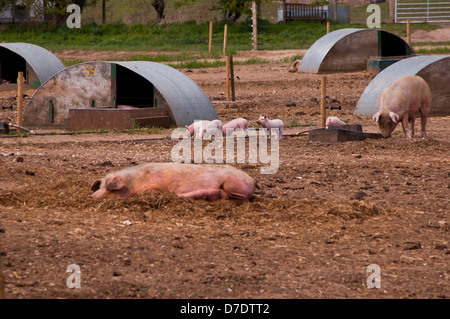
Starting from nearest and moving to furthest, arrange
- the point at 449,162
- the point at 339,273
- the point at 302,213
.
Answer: the point at 339,273, the point at 302,213, the point at 449,162

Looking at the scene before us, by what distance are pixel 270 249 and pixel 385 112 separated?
7.29 meters

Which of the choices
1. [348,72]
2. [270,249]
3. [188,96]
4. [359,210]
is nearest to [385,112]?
[188,96]

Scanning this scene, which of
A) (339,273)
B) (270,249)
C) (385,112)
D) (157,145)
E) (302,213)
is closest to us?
(339,273)

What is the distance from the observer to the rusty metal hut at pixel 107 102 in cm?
1340

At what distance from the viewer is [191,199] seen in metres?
6.64

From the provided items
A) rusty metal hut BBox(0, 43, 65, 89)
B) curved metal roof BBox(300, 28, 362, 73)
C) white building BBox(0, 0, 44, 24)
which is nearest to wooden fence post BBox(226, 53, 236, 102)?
rusty metal hut BBox(0, 43, 65, 89)

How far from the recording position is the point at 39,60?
2075 centimetres

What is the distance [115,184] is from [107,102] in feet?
25.6

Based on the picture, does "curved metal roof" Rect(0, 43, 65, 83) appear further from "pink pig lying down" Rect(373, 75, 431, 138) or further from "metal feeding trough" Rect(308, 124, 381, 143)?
"pink pig lying down" Rect(373, 75, 431, 138)

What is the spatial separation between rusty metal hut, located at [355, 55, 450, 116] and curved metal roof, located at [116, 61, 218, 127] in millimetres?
3680

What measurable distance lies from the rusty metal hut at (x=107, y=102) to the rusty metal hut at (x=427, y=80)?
3.65 m

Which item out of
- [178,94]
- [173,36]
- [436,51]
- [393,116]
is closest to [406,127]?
[393,116]

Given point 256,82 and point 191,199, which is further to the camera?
point 256,82
